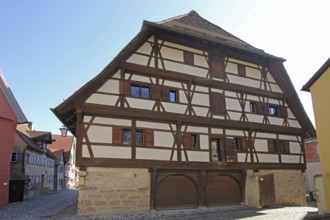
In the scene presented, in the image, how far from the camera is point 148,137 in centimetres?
1427

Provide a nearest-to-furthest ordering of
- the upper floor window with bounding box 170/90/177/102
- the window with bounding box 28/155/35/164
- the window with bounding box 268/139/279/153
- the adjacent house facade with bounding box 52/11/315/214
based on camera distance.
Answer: the adjacent house facade with bounding box 52/11/315/214
the upper floor window with bounding box 170/90/177/102
the window with bounding box 268/139/279/153
the window with bounding box 28/155/35/164

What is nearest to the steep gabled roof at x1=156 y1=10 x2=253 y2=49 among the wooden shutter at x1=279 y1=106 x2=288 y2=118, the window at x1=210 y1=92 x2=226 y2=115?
the window at x1=210 y1=92 x2=226 y2=115

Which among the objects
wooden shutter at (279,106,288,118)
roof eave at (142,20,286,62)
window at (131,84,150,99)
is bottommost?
wooden shutter at (279,106,288,118)

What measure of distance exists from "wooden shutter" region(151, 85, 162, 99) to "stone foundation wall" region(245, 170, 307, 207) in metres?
6.49

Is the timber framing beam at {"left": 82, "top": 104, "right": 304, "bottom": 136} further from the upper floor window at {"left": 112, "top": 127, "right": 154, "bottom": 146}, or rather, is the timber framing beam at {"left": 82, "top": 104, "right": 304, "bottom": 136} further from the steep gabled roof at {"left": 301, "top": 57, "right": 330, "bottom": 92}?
the steep gabled roof at {"left": 301, "top": 57, "right": 330, "bottom": 92}

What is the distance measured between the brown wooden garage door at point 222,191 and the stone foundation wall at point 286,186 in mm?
608

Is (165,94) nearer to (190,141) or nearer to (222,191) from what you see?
(190,141)

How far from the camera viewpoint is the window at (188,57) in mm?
16344

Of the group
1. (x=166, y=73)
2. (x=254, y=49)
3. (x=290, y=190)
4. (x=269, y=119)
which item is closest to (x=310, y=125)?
(x=269, y=119)

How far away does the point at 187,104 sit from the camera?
51.5ft

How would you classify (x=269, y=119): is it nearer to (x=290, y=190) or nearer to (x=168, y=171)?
(x=290, y=190)

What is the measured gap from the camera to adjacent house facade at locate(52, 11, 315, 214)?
1332cm

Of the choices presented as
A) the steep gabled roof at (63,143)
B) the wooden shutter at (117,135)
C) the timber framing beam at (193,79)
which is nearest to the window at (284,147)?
the timber framing beam at (193,79)

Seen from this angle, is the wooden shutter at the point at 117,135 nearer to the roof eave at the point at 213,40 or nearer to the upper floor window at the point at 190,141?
the upper floor window at the point at 190,141
